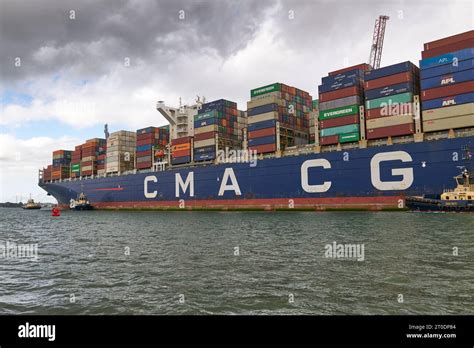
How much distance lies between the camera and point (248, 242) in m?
18.2

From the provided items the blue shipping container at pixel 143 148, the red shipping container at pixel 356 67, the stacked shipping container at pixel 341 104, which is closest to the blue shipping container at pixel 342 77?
the stacked shipping container at pixel 341 104

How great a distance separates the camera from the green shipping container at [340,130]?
43406 millimetres

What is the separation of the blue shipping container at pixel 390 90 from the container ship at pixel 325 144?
0.13 metres

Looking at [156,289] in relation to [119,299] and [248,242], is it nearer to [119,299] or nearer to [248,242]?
[119,299]

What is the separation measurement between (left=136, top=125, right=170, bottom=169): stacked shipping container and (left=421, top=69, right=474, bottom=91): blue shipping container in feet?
180

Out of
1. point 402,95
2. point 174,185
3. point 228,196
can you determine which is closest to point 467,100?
point 402,95

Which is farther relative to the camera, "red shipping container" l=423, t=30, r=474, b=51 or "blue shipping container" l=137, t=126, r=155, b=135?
"blue shipping container" l=137, t=126, r=155, b=135

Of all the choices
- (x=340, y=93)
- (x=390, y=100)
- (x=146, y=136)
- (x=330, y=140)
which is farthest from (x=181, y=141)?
(x=390, y=100)

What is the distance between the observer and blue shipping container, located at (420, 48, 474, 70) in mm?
35344

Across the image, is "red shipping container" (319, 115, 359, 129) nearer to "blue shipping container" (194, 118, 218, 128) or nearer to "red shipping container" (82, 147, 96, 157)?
"blue shipping container" (194, 118, 218, 128)

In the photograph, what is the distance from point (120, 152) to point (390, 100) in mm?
64757

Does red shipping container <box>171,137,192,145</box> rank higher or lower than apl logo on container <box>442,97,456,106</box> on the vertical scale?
higher

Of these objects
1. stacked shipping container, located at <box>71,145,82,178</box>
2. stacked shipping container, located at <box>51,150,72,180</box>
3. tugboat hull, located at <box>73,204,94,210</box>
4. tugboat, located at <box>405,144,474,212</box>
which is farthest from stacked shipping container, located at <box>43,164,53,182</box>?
tugboat, located at <box>405,144,474,212</box>
